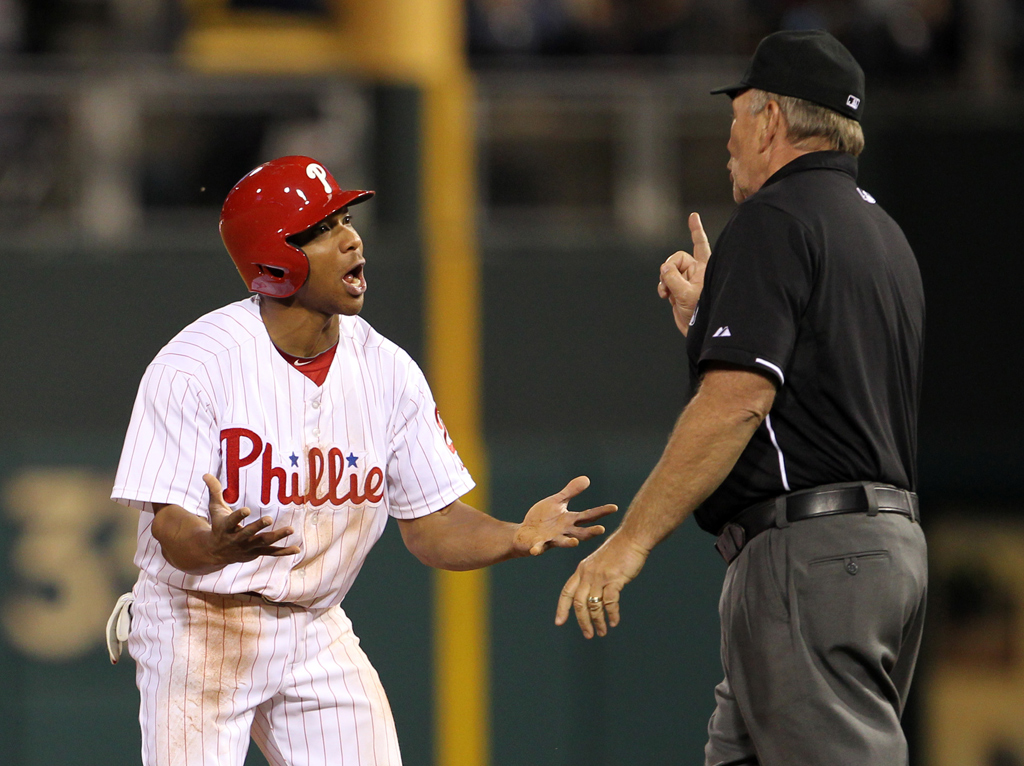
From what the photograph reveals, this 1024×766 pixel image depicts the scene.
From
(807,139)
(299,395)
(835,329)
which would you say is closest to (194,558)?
(299,395)

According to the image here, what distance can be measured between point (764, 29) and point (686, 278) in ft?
15.0

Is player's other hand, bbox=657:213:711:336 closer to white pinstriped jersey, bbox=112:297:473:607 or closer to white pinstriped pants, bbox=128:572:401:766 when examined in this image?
white pinstriped jersey, bbox=112:297:473:607

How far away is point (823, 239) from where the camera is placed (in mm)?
3129

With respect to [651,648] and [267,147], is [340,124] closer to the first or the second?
[267,147]

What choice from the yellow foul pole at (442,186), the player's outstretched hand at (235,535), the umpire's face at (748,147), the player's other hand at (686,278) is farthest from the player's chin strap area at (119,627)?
the yellow foul pole at (442,186)

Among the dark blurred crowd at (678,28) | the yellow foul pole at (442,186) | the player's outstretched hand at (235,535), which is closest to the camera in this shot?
the player's outstretched hand at (235,535)

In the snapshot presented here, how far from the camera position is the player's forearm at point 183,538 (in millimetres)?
3002

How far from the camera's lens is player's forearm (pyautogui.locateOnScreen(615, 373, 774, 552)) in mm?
3033

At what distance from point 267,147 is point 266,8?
122 centimetres

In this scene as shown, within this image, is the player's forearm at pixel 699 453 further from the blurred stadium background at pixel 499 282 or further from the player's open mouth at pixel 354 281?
the blurred stadium background at pixel 499 282

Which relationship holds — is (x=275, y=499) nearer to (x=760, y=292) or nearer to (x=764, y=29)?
(x=760, y=292)

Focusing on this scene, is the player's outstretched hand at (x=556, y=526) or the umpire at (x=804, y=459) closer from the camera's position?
the umpire at (x=804, y=459)

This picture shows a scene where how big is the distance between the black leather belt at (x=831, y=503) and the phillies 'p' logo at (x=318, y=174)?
1.21 m

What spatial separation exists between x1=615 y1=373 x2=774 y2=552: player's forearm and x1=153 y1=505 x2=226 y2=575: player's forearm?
35.8 inches
